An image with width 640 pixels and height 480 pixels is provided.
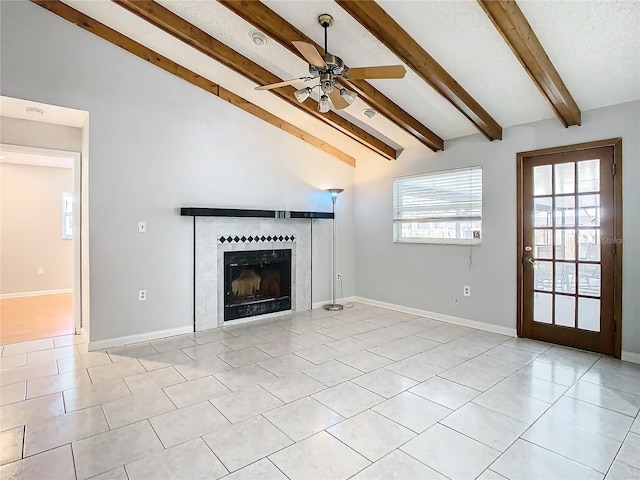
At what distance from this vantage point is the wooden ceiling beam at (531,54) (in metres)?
2.57

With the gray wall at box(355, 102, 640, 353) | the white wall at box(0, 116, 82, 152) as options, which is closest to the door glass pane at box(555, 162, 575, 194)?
the gray wall at box(355, 102, 640, 353)

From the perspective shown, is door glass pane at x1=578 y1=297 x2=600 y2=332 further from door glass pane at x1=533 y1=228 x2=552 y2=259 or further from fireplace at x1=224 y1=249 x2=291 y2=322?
fireplace at x1=224 y1=249 x2=291 y2=322

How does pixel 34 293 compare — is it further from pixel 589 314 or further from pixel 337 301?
pixel 589 314

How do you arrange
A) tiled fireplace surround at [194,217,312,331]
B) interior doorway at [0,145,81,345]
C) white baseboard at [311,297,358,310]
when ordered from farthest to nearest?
1. interior doorway at [0,145,81,345]
2. white baseboard at [311,297,358,310]
3. tiled fireplace surround at [194,217,312,331]

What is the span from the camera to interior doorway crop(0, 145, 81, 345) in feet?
20.5

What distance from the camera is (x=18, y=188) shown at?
6508 mm

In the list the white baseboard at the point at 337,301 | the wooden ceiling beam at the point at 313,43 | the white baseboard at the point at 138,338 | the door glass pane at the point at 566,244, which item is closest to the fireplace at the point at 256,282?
the white baseboard at the point at 337,301

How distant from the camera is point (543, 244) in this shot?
416 centimetres

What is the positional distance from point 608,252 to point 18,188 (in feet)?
29.5

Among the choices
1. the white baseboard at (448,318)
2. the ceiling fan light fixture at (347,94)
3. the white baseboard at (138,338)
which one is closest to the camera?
the ceiling fan light fixture at (347,94)

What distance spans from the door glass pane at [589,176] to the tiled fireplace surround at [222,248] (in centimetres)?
359

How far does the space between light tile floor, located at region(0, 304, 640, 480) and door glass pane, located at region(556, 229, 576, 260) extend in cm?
102

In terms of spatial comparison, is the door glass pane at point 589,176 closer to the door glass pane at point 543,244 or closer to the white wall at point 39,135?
the door glass pane at point 543,244

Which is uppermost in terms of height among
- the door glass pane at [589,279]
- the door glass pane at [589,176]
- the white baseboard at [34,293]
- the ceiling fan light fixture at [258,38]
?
the ceiling fan light fixture at [258,38]
